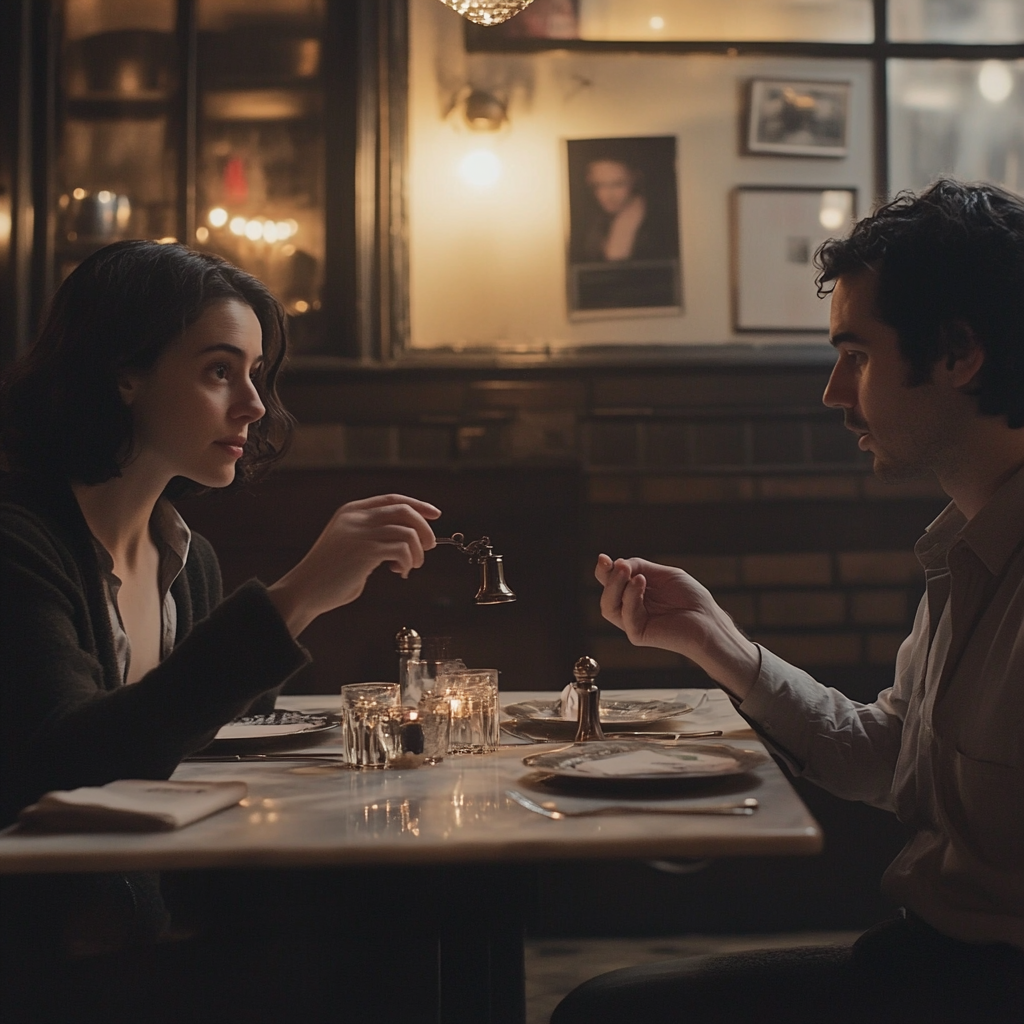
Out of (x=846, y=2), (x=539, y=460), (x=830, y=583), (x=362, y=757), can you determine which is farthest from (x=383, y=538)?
(x=846, y=2)

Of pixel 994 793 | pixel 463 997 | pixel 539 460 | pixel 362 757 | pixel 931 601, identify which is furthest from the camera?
pixel 539 460

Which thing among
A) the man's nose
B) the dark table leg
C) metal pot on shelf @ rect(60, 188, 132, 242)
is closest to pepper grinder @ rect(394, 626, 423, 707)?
the dark table leg

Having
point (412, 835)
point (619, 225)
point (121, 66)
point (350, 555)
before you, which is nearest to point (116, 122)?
point (121, 66)

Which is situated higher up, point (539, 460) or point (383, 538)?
point (539, 460)

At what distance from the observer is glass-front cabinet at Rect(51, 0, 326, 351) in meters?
4.07

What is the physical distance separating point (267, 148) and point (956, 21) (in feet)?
7.96

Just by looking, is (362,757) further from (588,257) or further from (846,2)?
(846,2)

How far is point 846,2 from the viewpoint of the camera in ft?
13.4

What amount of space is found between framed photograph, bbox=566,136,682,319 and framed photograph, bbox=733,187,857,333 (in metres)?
0.22

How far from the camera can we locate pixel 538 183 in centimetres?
405

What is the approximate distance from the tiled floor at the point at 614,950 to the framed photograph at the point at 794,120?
8.35 ft

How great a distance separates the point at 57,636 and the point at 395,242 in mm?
2855

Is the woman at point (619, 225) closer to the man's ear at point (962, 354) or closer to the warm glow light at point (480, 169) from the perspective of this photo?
the warm glow light at point (480, 169)

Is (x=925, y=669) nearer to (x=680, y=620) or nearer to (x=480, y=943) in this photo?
(x=680, y=620)
